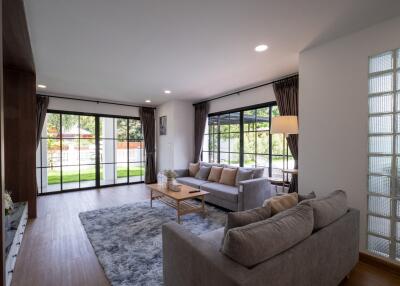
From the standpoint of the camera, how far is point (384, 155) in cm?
219

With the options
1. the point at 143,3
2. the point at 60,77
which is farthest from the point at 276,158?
the point at 60,77

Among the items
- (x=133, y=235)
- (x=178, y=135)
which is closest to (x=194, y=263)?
(x=133, y=235)

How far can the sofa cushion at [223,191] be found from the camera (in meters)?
3.69

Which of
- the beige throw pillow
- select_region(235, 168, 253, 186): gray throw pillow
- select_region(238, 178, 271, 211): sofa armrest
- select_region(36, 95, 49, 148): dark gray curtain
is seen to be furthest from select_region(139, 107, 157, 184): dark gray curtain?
the beige throw pillow

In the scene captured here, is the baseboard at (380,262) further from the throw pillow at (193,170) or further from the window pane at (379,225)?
the throw pillow at (193,170)

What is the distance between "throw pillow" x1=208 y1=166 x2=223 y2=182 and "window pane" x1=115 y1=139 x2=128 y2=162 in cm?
303

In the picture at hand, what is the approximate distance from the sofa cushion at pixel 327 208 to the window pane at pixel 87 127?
5.70 metres

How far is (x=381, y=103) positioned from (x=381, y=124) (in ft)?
0.74

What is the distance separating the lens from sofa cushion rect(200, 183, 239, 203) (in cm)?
369

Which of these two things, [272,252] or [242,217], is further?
[242,217]

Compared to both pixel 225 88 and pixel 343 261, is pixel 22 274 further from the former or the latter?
pixel 225 88

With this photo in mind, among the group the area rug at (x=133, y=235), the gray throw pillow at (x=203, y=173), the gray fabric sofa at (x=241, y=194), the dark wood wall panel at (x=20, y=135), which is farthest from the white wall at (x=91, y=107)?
the gray fabric sofa at (x=241, y=194)

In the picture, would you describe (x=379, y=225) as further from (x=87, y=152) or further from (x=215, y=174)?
(x=87, y=152)

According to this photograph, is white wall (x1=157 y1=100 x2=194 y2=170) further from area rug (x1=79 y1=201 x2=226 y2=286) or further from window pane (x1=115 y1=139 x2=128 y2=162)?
area rug (x1=79 y1=201 x2=226 y2=286)
